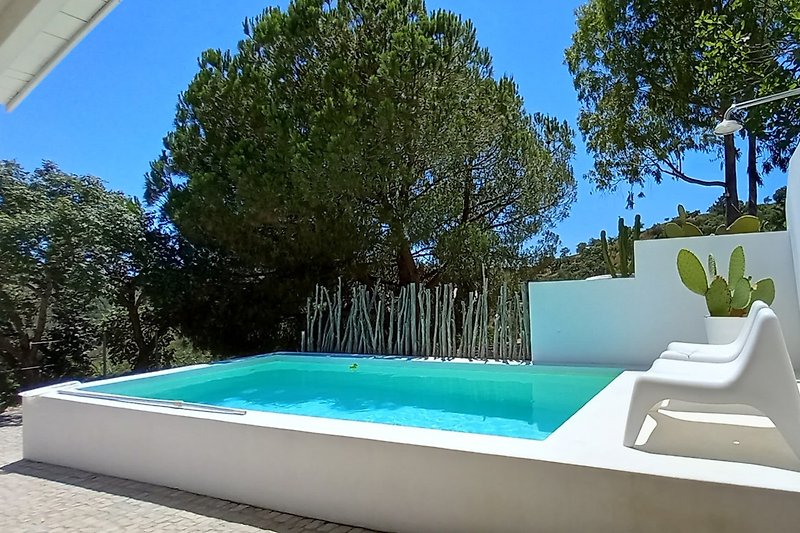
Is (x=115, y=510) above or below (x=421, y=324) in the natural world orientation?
below

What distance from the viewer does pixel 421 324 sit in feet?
25.4

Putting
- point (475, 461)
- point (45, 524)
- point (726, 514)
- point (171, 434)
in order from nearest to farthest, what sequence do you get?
point (726, 514)
point (475, 461)
point (45, 524)
point (171, 434)

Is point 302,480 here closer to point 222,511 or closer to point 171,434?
point 222,511

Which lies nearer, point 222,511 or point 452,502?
point 452,502

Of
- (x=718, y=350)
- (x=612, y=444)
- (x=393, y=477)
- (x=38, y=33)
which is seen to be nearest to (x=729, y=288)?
(x=718, y=350)

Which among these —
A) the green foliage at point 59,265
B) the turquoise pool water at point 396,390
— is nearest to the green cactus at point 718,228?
the turquoise pool water at point 396,390

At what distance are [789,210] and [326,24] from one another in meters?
7.05

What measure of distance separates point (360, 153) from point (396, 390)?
3.86 m

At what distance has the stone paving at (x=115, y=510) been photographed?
116 inches

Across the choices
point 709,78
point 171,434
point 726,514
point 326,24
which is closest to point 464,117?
point 326,24

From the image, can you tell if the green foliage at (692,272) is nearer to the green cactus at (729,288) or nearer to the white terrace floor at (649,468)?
the green cactus at (729,288)

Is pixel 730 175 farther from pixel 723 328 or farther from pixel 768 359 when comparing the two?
pixel 768 359

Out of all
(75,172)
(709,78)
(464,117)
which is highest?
(709,78)

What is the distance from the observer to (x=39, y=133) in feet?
30.3
